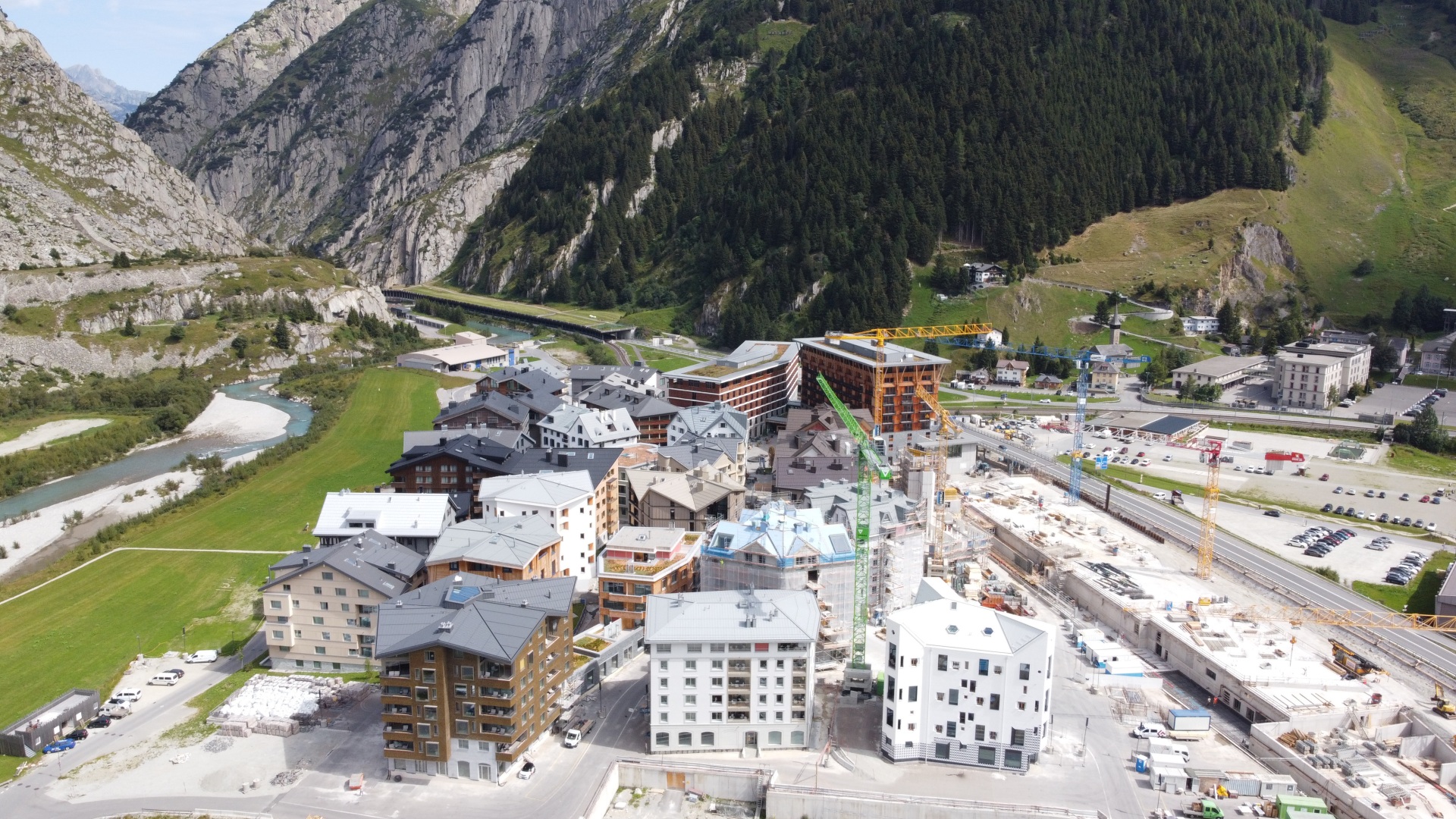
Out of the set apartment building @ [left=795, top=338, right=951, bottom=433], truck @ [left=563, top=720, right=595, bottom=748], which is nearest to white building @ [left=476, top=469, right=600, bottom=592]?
truck @ [left=563, top=720, right=595, bottom=748]

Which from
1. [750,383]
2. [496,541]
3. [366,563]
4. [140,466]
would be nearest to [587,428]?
[750,383]

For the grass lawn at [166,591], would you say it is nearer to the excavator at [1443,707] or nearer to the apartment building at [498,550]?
the apartment building at [498,550]

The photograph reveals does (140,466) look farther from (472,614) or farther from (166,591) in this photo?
(472,614)

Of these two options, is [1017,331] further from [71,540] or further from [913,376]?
[71,540]

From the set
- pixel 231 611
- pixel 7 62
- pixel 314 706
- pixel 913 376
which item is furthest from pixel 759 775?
pixel 7 62

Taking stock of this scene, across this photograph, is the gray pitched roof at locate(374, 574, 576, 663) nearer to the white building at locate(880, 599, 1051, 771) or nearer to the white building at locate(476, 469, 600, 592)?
the white building at locate(476, 469, 600, 592)
